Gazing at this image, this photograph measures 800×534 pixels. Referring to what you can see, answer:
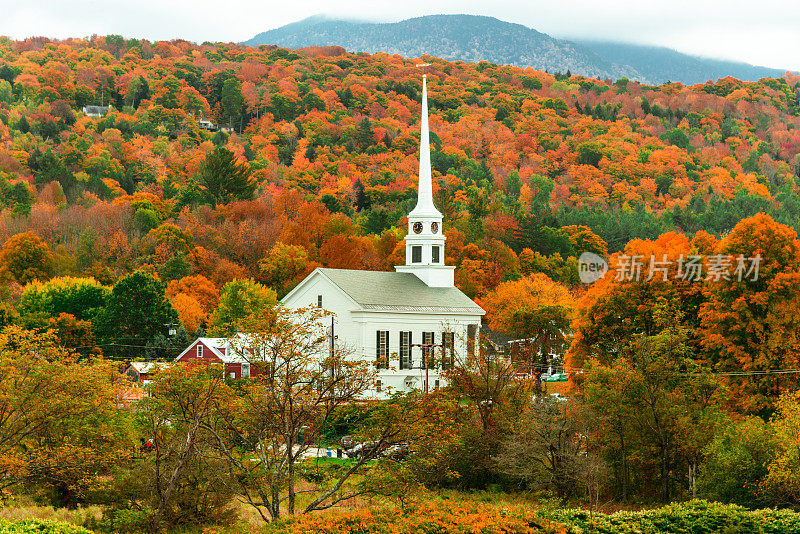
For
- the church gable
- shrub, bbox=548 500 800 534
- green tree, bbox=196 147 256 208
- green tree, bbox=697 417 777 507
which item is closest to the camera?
shrub, bbox=548 500 800 534

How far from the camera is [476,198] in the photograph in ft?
343

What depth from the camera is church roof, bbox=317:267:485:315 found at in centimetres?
5825

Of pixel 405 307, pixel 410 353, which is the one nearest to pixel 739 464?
pixel 410 353

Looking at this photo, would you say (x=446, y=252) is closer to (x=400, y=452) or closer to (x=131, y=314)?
(x=131, y=314)

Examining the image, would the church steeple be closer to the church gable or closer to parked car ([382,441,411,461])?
the church gable

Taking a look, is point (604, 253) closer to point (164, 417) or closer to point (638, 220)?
point (638, 220)

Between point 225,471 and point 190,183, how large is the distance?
87.4 m

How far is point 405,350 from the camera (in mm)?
58906

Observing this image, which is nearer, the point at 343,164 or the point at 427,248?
the point at 427,248

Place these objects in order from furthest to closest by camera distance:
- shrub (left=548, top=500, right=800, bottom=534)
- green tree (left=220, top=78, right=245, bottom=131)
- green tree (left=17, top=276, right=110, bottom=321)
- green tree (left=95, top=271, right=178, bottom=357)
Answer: green tree (left=220, top=78, right=245, bottom=131), green tree (left=17, top=276, right=110, bottom=321), green tree (left=95, top=271, right=178, bottom=357), shrub (left=548, top=500, right=800, bottom=534)

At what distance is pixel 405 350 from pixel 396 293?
3.51 m

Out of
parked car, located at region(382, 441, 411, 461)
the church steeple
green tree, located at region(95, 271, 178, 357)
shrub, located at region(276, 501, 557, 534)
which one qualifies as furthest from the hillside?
shrub, located at region(276, 501, 557, 534)

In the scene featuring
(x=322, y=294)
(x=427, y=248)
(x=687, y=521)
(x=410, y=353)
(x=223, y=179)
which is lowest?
(x=410, y=353)

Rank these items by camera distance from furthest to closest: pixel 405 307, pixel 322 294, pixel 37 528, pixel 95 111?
pixel 95 111, pixel 405 307, pixel 322 294, pixel 37 528
